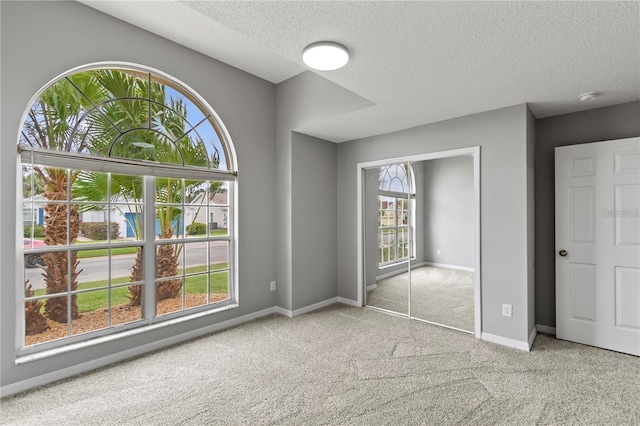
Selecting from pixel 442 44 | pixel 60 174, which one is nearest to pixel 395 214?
pixel 442 44

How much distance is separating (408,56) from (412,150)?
68.4 inches

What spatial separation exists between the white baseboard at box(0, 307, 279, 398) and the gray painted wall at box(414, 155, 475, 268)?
2.40m

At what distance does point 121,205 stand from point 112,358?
4.42 ft

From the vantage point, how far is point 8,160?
2.15 meters

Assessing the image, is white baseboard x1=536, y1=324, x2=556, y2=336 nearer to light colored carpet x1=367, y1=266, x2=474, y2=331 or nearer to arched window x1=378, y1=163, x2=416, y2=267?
light colored carpet x1=367, y1=266, x2=474, y2=331

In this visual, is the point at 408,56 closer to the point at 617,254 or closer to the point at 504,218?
the point at 504,218

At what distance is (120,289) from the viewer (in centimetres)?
284

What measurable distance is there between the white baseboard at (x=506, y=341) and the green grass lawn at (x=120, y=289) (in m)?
2.91

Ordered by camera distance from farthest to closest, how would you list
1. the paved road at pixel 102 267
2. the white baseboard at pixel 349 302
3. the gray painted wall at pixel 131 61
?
1. the white baseboard at pixel 349 302
2. the paved road at pixel 102 267
3. the gray painted wall at pixel 131 61

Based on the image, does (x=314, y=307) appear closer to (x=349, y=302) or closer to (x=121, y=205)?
(x=349, y=302)

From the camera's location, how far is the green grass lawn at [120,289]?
263 cm

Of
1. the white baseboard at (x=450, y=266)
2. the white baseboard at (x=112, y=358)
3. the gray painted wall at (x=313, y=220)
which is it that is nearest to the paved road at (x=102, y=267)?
the white baseboard at (x=112, y=358)

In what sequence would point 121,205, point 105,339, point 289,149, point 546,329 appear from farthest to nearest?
point 289,149 → point 546,329 → point 121,205 → point 105,339

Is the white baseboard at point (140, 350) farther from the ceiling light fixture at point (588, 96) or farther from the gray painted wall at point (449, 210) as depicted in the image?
the ceiling light fixture at point (588, 96)
